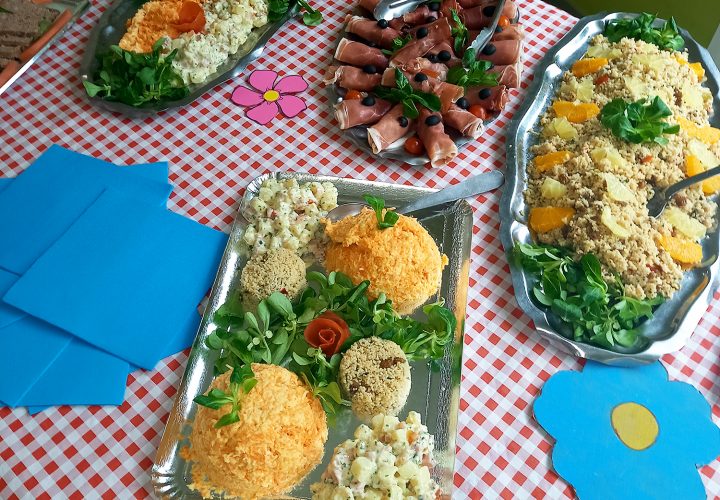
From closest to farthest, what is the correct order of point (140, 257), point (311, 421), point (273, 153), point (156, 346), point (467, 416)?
point (311, 421)
point (467, 416)
point (156, 346)
point (140, 257)
point (273, 153)

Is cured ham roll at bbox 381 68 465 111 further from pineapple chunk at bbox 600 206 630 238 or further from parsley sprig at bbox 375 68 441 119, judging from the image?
pineapple chunk at bbox 600 206 630 238

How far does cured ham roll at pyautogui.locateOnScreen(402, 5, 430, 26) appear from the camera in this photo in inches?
80.8

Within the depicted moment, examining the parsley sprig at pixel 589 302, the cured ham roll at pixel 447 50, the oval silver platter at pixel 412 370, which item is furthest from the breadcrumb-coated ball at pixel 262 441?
the cured ham roll at pixel 447 50

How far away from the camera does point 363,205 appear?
166 centimetres

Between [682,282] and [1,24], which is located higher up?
[1,24]

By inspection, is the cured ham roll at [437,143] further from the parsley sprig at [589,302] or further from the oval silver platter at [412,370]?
the parsley sprig at [589,302]

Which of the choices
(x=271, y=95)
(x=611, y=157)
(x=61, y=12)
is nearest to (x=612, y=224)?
(x=611, y=157)

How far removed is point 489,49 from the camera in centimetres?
195

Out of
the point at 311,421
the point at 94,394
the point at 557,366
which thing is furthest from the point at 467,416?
the point at 94,394

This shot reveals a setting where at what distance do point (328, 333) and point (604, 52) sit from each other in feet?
4.35

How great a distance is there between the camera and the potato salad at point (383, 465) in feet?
3.71

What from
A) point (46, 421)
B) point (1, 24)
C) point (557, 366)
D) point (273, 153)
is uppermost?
point (1, 24)

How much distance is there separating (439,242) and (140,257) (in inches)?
32.4

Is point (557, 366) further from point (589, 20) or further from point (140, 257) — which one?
point (589, 20)
